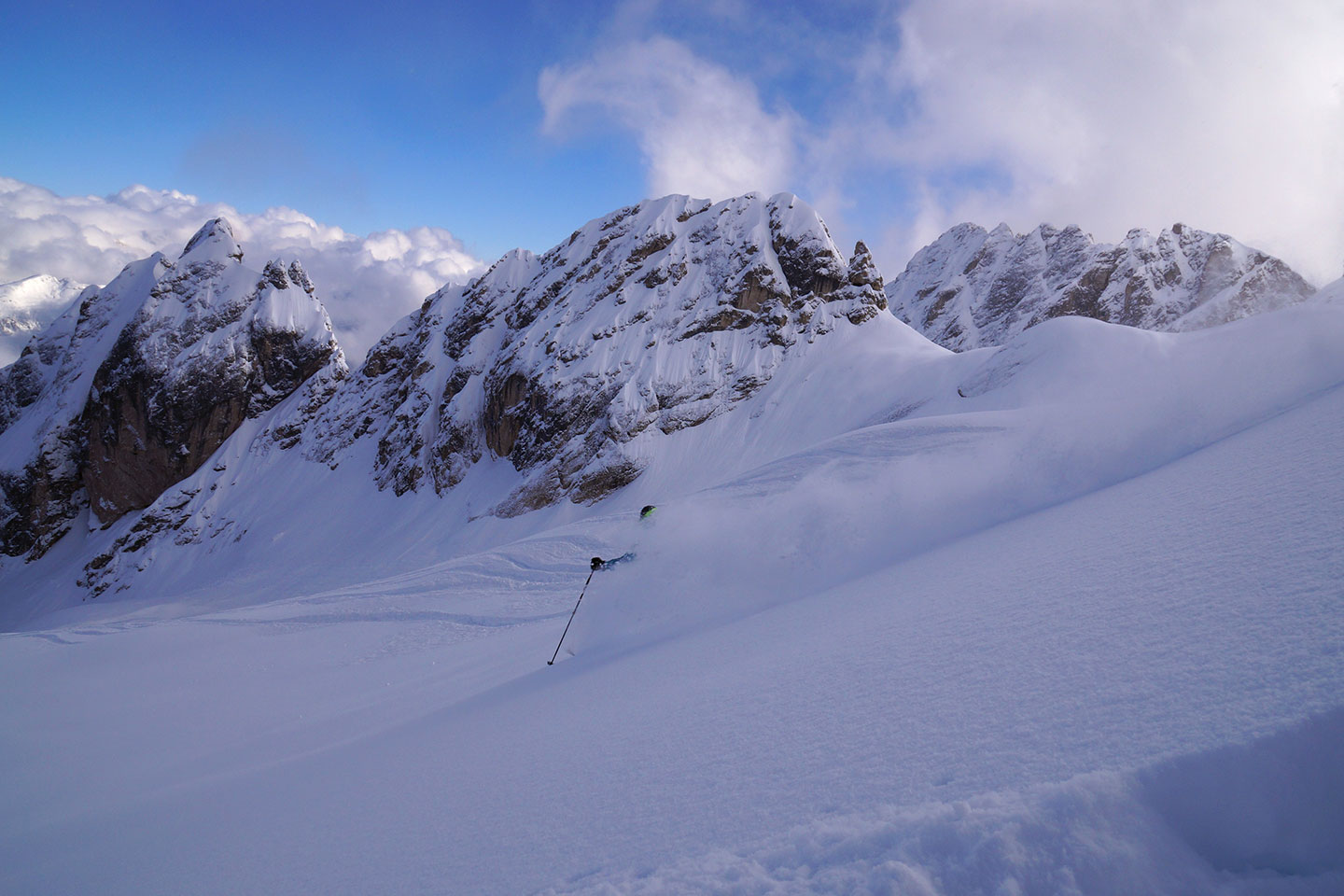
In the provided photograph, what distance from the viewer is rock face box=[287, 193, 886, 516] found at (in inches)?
1822

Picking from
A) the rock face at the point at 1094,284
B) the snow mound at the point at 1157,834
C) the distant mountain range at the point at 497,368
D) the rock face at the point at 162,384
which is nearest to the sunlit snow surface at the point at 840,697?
the snow mound at the point at 1157,834

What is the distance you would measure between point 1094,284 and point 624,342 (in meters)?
81.2

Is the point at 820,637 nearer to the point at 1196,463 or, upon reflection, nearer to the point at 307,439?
the point at 1196,463

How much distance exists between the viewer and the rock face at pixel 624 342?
152ft

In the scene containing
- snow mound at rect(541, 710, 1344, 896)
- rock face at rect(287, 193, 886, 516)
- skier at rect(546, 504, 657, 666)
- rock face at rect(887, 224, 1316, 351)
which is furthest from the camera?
rock face at rect(887, 224, 1316, 351)

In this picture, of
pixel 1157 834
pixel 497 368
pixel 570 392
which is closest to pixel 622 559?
pixel 1157 834

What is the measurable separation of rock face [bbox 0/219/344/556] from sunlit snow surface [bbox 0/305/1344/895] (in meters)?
72.2

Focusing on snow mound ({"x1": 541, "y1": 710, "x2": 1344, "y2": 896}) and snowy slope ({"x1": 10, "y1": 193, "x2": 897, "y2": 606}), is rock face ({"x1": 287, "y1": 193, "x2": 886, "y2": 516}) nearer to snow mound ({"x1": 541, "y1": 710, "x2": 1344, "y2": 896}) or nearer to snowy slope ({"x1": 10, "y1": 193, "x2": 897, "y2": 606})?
snowy slope ({"x1": 10, "y1": 193, "x2": 897, "y2": 606})

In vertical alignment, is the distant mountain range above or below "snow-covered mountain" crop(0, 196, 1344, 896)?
above

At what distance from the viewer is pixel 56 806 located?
707cm

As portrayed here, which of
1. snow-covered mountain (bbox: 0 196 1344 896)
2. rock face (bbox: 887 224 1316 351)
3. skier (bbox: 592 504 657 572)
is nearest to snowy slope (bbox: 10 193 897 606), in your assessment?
snow-covered mountain (bbox: 0 196 1344 896)

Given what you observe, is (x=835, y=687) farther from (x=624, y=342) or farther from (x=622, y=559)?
(x=624, y=342)

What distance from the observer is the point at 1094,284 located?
92.4m

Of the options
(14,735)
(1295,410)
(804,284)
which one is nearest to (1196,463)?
(1295,410)
